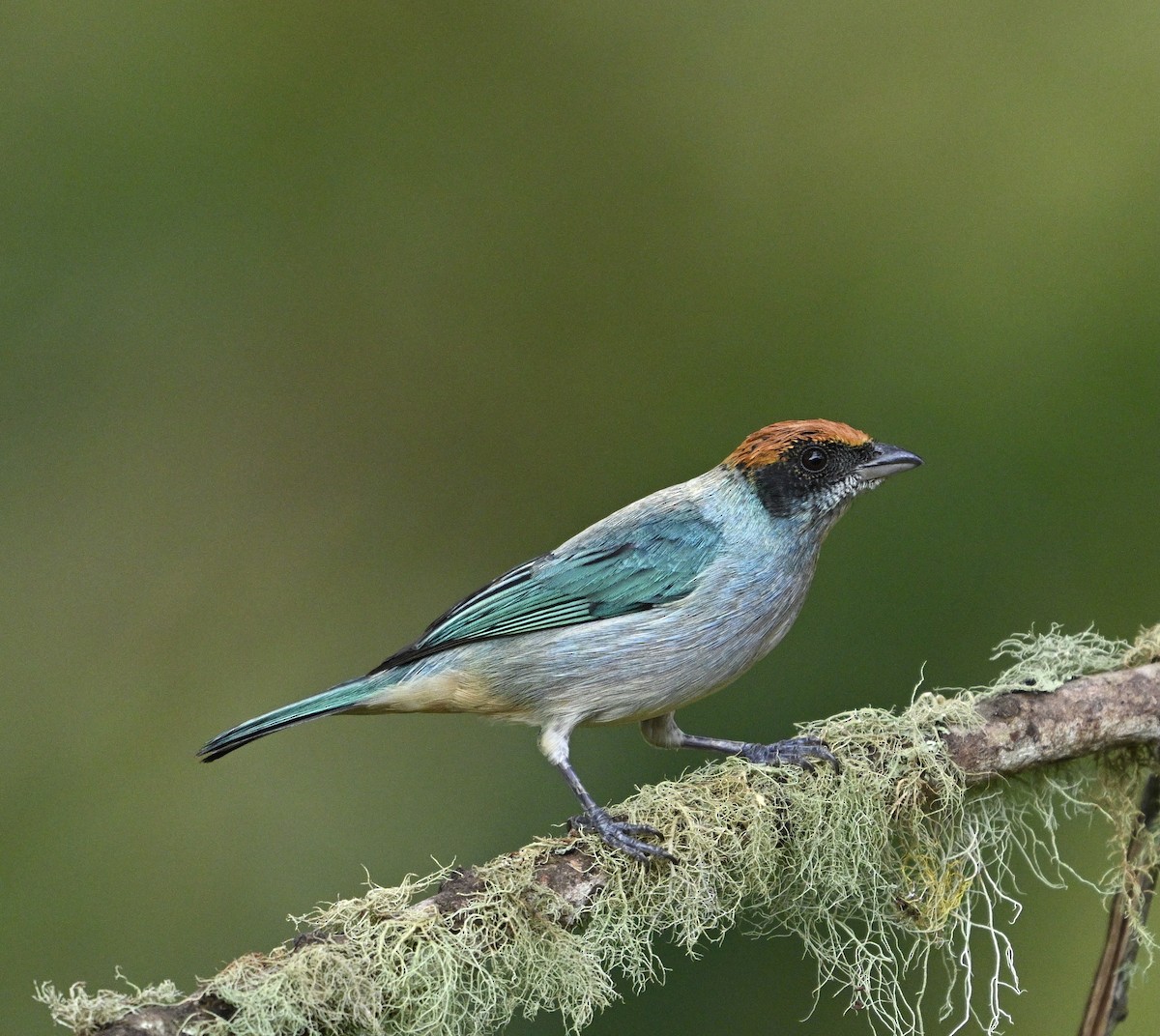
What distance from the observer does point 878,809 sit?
335 cm

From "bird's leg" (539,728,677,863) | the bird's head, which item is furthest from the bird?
"bird's leg" (539,728,677,863)

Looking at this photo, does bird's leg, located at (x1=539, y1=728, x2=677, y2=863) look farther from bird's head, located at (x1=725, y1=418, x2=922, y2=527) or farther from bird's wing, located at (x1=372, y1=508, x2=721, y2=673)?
bird's head, located at (x1=725, y1=418, x2=922, y2=527)

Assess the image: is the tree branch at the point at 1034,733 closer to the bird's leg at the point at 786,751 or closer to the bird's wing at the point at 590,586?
the bird's leg at the point at 786,751

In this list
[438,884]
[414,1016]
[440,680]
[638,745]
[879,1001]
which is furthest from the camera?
[638,745]

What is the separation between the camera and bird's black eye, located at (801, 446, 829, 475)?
3.88m

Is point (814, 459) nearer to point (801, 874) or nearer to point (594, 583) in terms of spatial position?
point (594, 583)

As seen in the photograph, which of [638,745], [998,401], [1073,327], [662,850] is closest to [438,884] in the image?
[662,850]

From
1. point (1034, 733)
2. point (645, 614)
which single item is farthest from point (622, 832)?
point (1034, 733)

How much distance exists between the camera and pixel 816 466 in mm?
3898

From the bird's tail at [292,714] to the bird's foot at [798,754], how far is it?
1098 mm

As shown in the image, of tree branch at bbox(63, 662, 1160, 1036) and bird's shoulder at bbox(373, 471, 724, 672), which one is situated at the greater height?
bird's shoulder at bbox(373, 471, 724, 672)

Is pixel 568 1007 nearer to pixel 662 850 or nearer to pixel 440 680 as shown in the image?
pixel 662 850

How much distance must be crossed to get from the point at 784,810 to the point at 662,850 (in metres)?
0.37

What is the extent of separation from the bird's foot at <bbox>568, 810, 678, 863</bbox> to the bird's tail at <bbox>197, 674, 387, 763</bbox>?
84 centimetres
